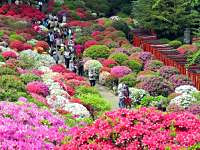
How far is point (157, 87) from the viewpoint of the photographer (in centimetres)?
2708

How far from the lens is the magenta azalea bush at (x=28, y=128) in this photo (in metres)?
12.2

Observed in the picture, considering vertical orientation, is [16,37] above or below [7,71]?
below

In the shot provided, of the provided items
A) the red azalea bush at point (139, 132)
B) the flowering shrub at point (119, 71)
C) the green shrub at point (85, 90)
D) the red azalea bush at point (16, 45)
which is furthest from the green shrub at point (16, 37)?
the red azalea bush at point (139, 132)

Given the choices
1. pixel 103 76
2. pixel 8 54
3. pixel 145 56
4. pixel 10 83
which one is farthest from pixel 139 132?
pixel 145 56

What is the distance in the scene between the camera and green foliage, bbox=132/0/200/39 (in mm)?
41969

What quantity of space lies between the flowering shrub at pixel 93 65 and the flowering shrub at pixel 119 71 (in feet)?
2.94

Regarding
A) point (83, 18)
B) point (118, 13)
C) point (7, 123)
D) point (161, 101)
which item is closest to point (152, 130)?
point (7, 123)

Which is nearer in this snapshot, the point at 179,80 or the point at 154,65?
the point at 179,80

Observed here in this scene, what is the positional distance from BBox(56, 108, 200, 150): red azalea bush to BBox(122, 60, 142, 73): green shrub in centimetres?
2089

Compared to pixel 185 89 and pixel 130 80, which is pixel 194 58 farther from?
pixel 130 80

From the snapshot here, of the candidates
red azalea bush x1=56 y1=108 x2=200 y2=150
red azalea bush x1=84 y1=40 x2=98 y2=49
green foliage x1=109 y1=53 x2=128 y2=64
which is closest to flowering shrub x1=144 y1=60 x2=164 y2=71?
green foliage x1=109 y1=53 x2=128 y2=64

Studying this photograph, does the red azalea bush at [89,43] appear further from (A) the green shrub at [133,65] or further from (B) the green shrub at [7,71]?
(B) the green shrub at [7,71]

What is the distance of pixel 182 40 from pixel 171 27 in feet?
4.14

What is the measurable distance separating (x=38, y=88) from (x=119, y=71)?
29.9 ft
